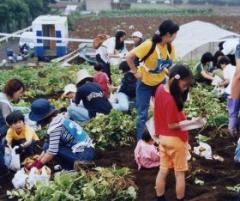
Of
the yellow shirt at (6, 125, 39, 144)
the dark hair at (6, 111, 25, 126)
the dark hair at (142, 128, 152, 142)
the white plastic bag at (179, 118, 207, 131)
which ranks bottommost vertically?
the yellow shirt at (6, 125, 39, 144)

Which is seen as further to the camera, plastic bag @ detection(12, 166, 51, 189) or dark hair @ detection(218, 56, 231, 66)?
dark hair @ detection(218, 56, 231, 66)

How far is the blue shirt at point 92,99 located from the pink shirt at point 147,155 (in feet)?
4.91

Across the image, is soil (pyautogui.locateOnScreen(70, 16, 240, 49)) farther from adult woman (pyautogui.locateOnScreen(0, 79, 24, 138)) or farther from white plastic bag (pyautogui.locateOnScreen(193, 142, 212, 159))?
white plastic bag (pyautogui.locateOnScreen(193, 142, 212, 159))

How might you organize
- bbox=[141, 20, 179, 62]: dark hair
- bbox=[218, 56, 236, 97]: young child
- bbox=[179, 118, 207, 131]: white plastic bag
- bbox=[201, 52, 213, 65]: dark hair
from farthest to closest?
bbox=[201, 52, 213, 65]: dark hair, bbox=[218, 56, 236, 97]: young child, bbox=[141, 20, 179, 62]: dark hair, bbox=[179, 118, 207, 131]: white plastic bag

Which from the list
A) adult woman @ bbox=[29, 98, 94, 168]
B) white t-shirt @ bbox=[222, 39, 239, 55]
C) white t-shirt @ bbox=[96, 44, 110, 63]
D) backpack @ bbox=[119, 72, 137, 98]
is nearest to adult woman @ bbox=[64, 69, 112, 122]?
backpack @ bbox=[119, 72, 137, 98]

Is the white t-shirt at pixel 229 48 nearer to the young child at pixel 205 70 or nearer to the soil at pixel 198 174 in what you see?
the young child at pixel 205 70

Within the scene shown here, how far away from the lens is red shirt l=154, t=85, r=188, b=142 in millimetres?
4572

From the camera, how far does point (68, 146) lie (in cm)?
572

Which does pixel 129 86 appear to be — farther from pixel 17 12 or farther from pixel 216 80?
pixel 17 12

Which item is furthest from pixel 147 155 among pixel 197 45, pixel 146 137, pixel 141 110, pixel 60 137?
pixel 197 45

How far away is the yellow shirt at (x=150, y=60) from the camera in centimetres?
606

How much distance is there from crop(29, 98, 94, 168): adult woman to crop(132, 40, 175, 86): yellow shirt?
3.33 feet

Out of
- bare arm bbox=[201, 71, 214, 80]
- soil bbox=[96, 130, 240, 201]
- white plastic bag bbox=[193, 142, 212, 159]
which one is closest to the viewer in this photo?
soil bbox=[96, 130, 240, 201]

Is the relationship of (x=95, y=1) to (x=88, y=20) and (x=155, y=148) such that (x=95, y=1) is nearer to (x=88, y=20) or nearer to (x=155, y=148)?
(x=88, y=20)
